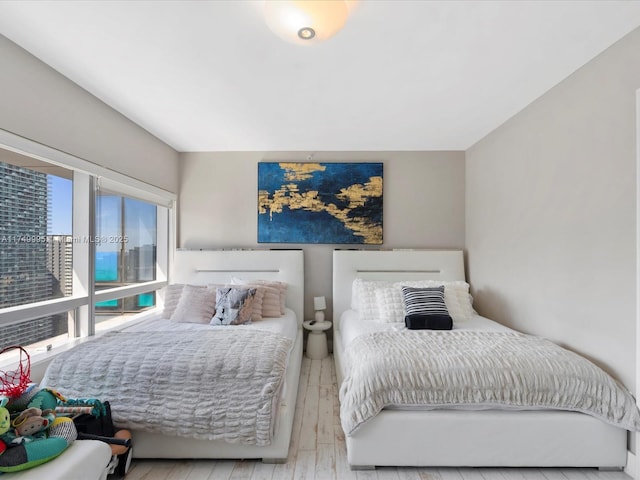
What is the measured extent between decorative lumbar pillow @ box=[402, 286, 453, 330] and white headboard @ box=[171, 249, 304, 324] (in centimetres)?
118

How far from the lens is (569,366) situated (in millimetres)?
1684

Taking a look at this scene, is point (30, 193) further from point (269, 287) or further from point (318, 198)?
point (318, 198)

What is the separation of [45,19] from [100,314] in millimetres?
2105

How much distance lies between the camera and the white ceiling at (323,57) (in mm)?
1452

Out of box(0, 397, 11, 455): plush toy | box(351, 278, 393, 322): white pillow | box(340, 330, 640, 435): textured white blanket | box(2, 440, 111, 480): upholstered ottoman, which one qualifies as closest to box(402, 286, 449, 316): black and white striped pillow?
box(351, 278, 393, 322): white pillow

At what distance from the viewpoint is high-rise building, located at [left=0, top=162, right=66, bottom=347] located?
1.79m

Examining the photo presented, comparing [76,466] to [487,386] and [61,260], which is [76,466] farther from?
[487,386]

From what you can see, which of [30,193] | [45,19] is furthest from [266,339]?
[45,19]

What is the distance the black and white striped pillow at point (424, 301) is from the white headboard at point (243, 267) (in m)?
1.18

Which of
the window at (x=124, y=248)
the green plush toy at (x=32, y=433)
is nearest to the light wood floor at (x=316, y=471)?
the green plush toy at (x=32, y=433)

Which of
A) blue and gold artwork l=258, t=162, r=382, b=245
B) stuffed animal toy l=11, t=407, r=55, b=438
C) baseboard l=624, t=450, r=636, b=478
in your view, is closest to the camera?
stuffed animal toy l=11, t=407, r=55, b=438

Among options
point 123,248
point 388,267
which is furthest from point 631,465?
point 123,248

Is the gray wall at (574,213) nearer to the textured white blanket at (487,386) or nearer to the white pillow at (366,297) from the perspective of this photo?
the textured white blanket at (487,386)

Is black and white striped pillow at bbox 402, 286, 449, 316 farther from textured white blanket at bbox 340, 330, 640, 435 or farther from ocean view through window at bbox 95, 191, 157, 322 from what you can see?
ocean view through window at bbox 95, 191, 157, 322
